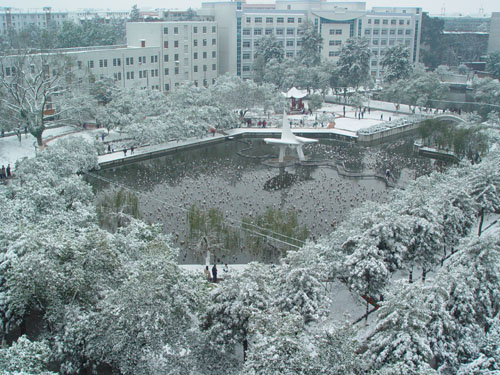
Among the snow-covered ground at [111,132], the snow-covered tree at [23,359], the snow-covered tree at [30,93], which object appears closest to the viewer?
the snow-covered tree at [23,359]

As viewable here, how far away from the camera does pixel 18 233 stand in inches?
550

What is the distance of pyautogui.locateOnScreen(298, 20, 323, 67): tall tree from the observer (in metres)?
55.9

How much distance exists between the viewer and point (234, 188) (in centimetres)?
2770

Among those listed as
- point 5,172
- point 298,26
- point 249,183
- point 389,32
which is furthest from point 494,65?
point 5,172

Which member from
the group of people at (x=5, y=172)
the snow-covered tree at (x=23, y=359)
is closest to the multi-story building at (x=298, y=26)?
the group of people at (x=5, y=172)

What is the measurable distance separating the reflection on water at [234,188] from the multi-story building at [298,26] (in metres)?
28.6

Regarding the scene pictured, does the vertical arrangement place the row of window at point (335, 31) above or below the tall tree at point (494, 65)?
above

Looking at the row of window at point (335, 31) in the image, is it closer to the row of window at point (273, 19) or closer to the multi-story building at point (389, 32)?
the multi-story building at point (389, 32)

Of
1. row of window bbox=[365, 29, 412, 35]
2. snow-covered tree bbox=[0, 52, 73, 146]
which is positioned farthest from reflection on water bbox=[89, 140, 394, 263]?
row of window bbox=[365, 29, 412, 35]

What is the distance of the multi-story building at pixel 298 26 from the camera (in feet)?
197

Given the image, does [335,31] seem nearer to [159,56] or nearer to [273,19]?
[273,19]

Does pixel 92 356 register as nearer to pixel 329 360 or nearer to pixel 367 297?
pixel 329 360

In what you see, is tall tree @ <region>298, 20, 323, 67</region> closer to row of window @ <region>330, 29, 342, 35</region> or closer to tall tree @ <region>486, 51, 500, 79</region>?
row of window @ <region>330, 29, 342, 35</region>

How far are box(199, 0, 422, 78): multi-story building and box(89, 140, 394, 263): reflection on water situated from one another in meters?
28.6
